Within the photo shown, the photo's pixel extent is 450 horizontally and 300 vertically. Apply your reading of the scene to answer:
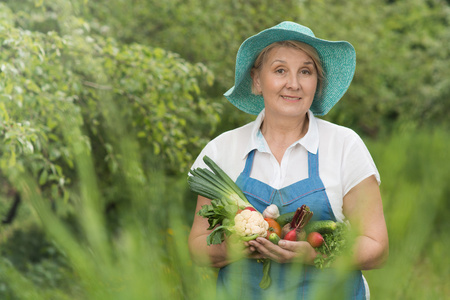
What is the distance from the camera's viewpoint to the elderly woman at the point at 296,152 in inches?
79.4

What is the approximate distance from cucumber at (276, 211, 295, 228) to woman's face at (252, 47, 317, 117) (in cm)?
41

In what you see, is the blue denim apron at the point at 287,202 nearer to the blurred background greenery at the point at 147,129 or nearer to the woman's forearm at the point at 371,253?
the woman's forearm at the point at 371,253

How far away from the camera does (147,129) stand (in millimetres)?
4219

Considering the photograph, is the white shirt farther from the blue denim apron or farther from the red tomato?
the red tomato

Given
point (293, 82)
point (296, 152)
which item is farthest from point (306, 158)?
point (293, 82)

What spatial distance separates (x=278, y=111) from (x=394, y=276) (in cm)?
160

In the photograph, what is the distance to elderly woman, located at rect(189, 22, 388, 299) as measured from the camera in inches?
79.4

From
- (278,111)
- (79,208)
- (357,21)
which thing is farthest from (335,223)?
(357,21)

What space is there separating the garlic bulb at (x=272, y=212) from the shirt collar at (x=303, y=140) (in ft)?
0.94

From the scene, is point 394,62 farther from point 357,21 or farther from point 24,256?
point 24,256

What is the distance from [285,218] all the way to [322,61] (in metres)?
0.70

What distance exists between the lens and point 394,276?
0.62m

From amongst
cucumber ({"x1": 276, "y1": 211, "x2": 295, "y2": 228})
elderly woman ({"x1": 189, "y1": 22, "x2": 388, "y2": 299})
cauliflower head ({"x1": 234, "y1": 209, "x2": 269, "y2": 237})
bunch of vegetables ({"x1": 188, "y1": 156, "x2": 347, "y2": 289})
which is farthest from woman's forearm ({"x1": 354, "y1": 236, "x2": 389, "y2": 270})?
cauliflower head ({"x1": 234, "y1": 209, "x2": 269, "y2": 237})

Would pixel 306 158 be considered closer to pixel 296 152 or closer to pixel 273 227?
pixel 296 152
